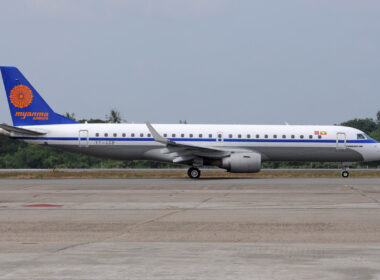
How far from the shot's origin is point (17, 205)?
19.7m

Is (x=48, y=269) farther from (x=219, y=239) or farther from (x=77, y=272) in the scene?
(x=219, y=239)

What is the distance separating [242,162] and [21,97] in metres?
14.1

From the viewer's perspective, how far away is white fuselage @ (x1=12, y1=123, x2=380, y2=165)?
36.6m

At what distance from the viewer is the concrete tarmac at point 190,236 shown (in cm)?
897

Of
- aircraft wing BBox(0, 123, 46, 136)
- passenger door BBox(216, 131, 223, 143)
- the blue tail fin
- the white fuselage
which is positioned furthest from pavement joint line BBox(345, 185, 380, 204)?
aircraft wing BBox(0, 123, 46, 136)

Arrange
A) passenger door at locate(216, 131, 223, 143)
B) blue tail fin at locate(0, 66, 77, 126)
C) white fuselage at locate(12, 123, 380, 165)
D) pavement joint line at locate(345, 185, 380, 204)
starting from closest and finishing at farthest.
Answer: pavement joint line at locate(345, 185, 380, 204) → white fuselage at locate(12, 123, 380, 165) → passenger door at locate(216, 131, 223, 143) → blue tail fin at locate(0, 66, 77, 126)

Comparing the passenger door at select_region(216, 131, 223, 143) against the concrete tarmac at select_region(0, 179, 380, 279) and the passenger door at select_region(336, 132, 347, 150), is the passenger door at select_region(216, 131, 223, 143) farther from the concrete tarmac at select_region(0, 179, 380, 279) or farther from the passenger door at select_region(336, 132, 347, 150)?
Result: the concrete tarmac at select_region(0, 179, 380, 279)

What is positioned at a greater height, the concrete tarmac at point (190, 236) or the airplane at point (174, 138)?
the airplane at point (174, 138)

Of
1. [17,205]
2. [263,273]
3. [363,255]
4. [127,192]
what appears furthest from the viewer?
[127,192]

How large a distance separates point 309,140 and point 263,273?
29394 millimetres

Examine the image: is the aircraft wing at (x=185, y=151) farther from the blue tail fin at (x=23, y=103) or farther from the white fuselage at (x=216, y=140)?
the blue tail fin at (x=23, y=103)

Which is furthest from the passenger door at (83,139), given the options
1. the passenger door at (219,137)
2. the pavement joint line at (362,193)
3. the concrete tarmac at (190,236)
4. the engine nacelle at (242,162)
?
the pavement joint line at (362,193)

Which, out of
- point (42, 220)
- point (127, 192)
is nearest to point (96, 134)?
point (127, 192)

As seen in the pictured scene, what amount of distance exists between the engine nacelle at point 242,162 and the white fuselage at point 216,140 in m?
1.43
